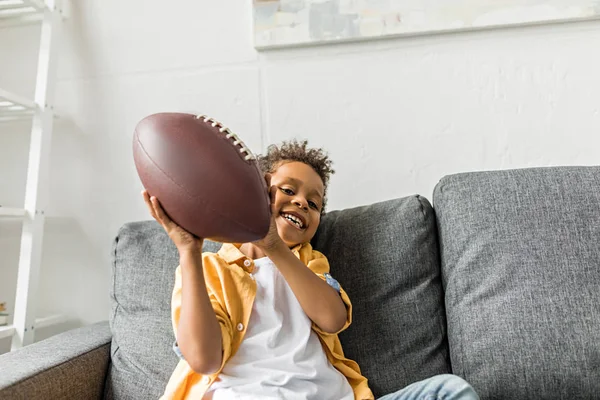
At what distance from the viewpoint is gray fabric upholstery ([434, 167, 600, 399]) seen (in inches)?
50.4

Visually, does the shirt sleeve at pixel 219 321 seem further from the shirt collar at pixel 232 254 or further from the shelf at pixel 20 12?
the shelf at pixel 20 12

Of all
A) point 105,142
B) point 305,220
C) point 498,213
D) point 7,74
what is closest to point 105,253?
point 105,142

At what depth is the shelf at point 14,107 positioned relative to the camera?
5.51 feet

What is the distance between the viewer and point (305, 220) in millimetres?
1335

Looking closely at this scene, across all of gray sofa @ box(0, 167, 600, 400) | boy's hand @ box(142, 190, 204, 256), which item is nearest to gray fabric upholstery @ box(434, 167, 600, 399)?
gray sofa @ box(0, 167, 600, 400)

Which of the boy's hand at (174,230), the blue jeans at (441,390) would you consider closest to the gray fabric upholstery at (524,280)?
the blue jeans at (441,390)

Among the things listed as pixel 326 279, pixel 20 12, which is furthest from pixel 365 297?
pixel 20 12

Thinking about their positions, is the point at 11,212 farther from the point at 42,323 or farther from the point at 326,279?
the point at 326,279

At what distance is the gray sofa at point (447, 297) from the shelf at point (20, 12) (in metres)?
0.83

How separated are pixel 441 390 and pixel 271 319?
355mm

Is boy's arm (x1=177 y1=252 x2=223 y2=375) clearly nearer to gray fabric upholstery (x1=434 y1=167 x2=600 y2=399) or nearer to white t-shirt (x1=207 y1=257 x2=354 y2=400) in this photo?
white t-shirt (x1=207 y1=257 x2=354 y2=400)

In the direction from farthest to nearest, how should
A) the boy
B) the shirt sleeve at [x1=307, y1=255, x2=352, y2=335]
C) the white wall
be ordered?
the white wall
the shirt sleeve at [x1=307, y1=255, x2=352, y2=335]
the boy

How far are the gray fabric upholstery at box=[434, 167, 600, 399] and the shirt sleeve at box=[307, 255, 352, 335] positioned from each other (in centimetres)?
28

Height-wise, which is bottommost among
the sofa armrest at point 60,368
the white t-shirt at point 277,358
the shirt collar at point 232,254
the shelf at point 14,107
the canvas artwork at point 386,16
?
the sofa armrest at point 60,368
